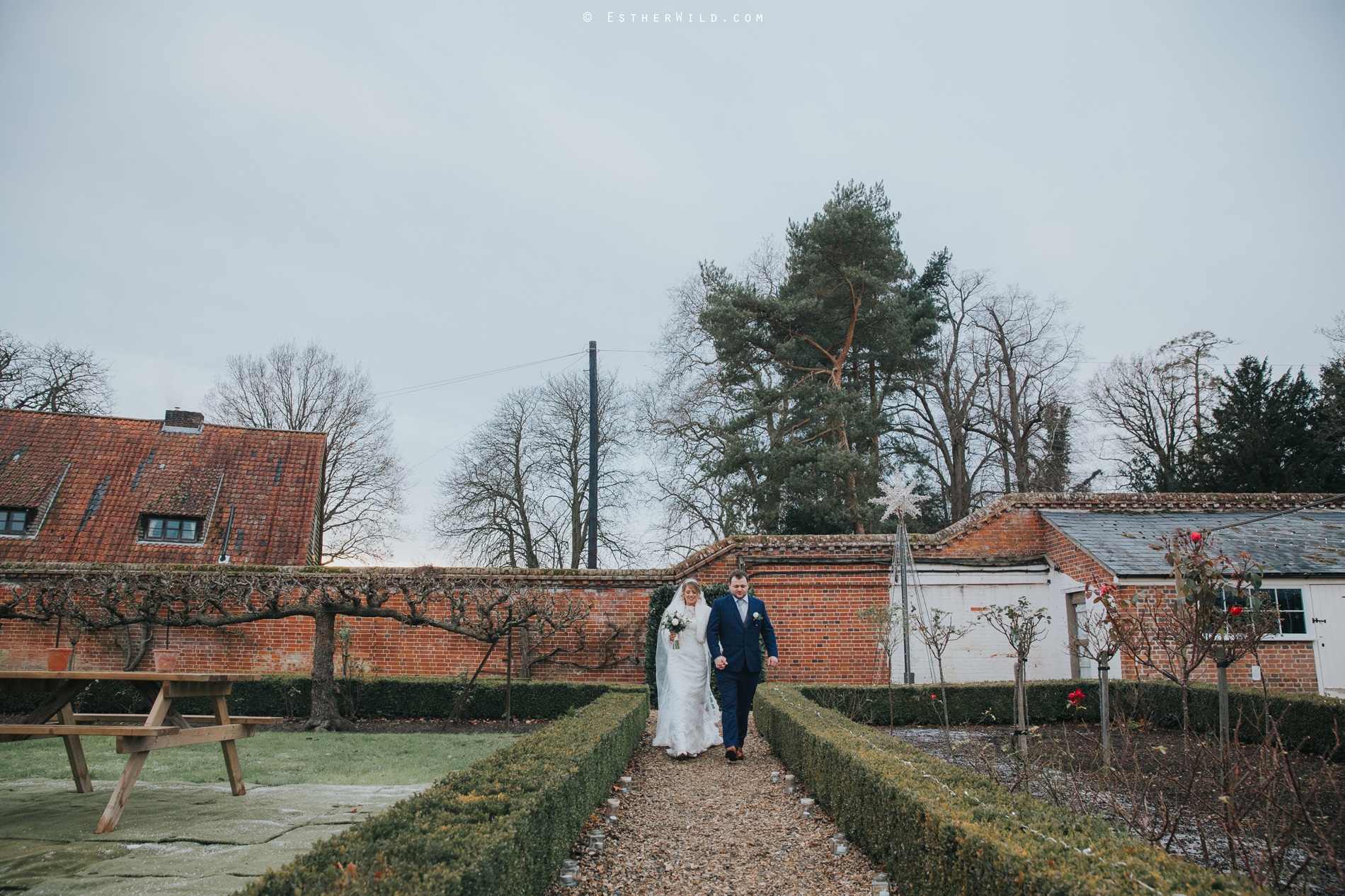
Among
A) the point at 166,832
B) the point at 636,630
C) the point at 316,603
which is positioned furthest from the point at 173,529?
the point at 166,832

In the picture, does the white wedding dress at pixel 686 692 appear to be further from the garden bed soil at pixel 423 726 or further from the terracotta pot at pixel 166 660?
the terracotta pot at pixel 166 660

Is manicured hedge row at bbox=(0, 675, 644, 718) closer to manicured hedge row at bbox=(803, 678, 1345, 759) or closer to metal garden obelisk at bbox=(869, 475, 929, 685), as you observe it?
manicured hedge row at bbox=(803, 678, 1345, 759)

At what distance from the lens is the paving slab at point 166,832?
3.37 m

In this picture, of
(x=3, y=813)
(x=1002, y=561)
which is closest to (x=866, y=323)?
A: (x=1002, y=561)

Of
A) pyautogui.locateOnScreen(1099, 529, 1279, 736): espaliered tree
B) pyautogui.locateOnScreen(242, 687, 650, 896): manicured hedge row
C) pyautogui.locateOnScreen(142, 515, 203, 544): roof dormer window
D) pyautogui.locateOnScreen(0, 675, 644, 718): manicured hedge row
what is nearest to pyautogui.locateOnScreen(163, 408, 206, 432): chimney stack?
pyautogui.locateOnScreen(142, 515, 203, 544): roof dormer window

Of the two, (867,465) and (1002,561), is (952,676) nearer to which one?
(1002,561)

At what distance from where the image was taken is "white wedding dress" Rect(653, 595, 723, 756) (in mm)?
8117

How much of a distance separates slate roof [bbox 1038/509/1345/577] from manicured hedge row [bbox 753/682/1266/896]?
915 centimetres

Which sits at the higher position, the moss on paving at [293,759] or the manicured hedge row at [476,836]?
the manicured hedge row at [476,836]

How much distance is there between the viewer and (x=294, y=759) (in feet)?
24.8

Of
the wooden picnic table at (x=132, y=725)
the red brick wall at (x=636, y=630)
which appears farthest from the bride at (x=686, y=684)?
the red brick wall at (x=636, y=630)

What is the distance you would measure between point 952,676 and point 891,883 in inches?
440

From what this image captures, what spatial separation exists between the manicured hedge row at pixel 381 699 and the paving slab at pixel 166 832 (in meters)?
5.90

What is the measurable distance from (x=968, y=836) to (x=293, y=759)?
22.4ft
